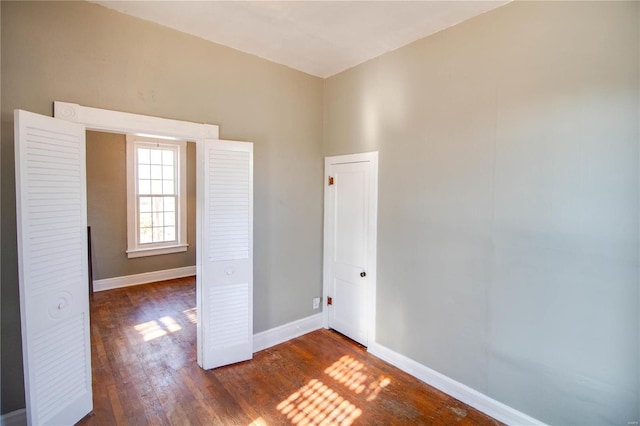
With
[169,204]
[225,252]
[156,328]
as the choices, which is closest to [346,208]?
[225,252]

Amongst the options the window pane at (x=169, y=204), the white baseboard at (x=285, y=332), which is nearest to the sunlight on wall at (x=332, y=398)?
the white baseboard at (x=285, y=332)

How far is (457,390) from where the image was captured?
2371 millimetres

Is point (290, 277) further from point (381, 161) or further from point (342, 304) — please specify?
point (381, 161)

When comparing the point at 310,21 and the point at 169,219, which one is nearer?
the point at 310,21

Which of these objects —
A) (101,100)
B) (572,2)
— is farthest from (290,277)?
(572,2)

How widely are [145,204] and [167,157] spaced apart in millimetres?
937

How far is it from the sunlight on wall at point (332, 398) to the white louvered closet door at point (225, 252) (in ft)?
2.54

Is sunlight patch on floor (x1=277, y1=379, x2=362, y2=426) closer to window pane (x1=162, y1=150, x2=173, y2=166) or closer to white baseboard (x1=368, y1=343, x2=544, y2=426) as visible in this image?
white baseboard (x1=368, y1=343, x2=544, y2=426)

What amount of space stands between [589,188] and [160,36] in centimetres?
323

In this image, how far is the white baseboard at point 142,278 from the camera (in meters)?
4.88

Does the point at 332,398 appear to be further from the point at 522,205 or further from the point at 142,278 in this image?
the point at 142,278

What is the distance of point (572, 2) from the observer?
180cm

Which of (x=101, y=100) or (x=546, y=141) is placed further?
(x=101, y=100)

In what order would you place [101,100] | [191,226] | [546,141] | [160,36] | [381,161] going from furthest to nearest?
[191,226]
[381,161]
[160,36]
[101,100]
[546,141]
